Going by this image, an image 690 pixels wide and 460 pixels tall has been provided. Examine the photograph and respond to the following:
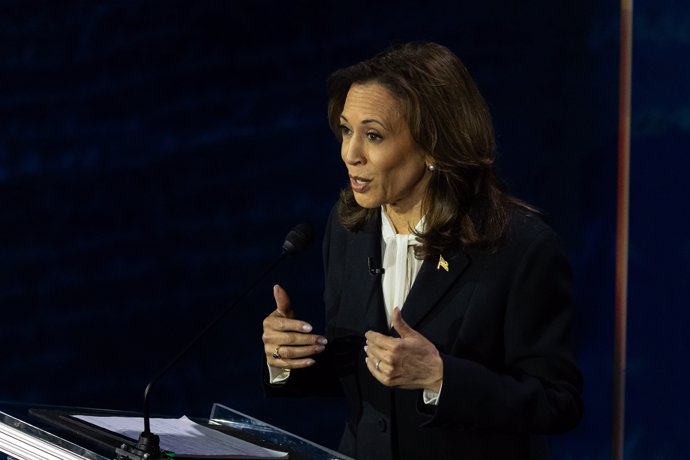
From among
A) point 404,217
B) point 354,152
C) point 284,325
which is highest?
point 354,152

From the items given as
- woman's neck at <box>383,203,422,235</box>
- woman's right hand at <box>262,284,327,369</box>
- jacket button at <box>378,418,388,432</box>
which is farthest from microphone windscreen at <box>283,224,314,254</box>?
Answer: jacket button at <box>378,418,388,432</box>

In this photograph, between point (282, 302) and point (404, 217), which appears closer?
point (282, 302)

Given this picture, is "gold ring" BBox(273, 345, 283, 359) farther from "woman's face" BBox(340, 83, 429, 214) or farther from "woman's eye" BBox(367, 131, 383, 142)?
"woman's eye" BBox(367, 131, 383, 142)

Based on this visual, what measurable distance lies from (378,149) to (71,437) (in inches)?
32.5

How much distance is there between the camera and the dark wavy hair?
7.33ft

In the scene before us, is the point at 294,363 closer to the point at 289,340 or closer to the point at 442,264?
the point at 289,340

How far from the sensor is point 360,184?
89.1 inches

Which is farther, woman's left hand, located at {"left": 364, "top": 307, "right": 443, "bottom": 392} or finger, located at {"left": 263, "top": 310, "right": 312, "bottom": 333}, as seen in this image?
finger, located at {"left": 263, "top": 310, "right": 312, "bottom": 333}

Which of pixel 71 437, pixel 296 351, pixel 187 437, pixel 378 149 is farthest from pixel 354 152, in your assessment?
pixel 71 437

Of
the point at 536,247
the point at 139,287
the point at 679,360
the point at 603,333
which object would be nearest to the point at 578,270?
the point at 603,333

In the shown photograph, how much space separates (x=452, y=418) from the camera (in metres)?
2.01

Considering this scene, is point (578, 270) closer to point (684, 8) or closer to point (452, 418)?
point (684, 8)

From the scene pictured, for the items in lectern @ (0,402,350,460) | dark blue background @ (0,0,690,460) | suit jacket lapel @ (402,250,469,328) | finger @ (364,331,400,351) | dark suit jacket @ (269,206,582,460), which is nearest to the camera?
lectern @ (0,402,350,460)

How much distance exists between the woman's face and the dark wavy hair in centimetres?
2
